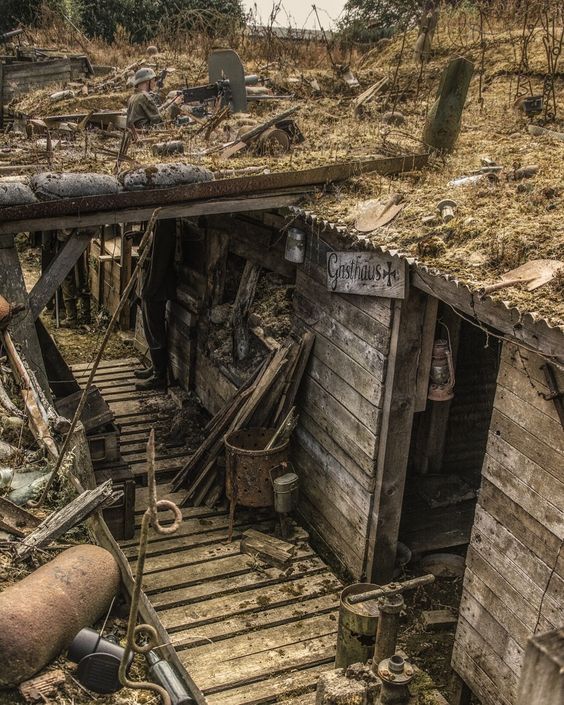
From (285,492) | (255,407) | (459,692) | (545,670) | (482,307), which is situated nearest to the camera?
(545,670)

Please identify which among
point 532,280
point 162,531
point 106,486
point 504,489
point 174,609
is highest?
point 532,280

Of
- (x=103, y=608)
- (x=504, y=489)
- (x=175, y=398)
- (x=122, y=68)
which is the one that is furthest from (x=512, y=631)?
(x=122, y=68)

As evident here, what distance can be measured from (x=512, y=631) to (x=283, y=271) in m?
4.80

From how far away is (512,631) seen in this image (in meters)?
5.49

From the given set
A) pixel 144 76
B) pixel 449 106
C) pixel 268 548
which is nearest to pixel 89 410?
→ pixel 268 548

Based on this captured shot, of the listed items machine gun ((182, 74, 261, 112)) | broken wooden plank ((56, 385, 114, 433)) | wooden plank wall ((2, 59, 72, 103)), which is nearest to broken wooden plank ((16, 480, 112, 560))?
broken wooden plank ((56, 385, 114, 433))

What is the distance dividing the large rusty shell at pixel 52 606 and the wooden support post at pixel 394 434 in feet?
11.1

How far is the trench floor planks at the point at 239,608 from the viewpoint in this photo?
6430 mm

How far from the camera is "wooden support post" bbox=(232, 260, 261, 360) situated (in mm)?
9478

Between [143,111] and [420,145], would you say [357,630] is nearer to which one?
[420,145]

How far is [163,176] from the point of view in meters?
7.16

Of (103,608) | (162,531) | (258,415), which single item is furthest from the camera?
(258,415)

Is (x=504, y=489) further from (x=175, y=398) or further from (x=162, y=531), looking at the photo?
(x=175, y=398)

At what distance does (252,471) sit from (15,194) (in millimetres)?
3644
